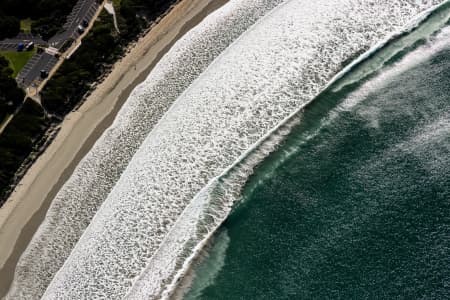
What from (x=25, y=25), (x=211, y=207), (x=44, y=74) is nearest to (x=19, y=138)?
(x=44, y=74)

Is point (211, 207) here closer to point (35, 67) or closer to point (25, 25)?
point (35, 67)

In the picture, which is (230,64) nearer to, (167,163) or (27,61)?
(167,163)

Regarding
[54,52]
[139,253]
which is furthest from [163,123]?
[54,52]

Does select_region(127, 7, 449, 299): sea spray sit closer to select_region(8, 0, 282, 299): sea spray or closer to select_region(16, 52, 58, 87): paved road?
select_region(8, 0, 282, 299): sea spray

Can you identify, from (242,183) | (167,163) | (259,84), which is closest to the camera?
(242,183)

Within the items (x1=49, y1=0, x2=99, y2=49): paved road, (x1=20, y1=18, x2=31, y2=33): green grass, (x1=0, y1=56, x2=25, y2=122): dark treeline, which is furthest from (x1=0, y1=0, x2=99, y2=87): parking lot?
(x1=0, y1=56, x2=25, y2=122): dark treeline

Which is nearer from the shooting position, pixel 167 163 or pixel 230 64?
pixel 167 163
